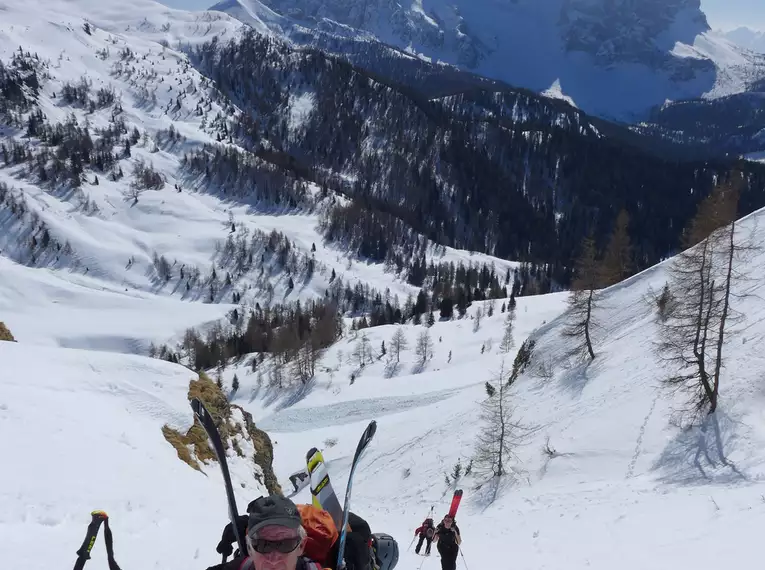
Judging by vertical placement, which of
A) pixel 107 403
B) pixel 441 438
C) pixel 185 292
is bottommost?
pixel 185 292

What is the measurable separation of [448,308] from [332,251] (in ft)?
291

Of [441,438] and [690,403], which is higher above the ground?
[690,403]

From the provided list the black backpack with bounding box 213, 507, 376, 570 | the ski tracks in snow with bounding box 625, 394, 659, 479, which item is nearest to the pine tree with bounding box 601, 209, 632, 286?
the ski tracks in snow with bounding box 625, 394, 659, 479

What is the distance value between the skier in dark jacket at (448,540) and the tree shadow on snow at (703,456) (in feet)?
47.1

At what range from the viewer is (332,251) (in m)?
196

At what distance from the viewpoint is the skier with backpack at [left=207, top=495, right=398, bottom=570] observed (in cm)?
366

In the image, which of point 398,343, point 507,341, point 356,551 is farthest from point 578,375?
point 398,343

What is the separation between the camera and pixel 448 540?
11.7 meters

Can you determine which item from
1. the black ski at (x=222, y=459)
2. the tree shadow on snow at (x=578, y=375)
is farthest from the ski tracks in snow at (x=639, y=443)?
the black ski at (x=222, y=459)

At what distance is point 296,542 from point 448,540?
9215 mm

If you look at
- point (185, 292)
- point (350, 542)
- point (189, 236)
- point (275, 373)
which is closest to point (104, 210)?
point (189, 236)

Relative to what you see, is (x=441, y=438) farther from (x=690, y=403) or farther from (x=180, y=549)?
(x=180, y=549)

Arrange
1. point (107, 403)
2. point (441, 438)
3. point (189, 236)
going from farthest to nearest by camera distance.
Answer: point (189, 236) < point (441, 438) < point (107, 403)

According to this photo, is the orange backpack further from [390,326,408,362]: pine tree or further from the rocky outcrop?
[390,326,408,362]: pine tree
